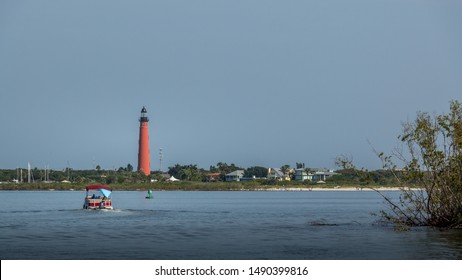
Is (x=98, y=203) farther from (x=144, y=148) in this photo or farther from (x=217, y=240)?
(x=144, y=148)

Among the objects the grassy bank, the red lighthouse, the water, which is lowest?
the water

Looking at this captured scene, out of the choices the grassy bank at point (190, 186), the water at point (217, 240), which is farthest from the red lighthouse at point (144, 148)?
the water at point (217, 240)

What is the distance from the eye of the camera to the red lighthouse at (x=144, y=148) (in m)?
171

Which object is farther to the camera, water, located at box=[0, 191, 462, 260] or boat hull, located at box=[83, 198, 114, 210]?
boat hull, located at box=[83, 198, 114, 210]

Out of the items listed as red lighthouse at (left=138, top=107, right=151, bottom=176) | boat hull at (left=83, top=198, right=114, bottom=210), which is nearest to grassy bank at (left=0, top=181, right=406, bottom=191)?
red lighthouse at (left=138, top=107, right=151, bottom=176)

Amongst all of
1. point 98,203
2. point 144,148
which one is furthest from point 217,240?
point 144,148

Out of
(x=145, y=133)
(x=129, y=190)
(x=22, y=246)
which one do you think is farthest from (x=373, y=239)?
(x=129, y=190)

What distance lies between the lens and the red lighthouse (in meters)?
171

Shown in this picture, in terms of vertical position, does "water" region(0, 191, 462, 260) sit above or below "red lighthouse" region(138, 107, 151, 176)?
below

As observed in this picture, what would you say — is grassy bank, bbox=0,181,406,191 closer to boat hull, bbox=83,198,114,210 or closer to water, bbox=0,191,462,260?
boat hull, bbox=83,198,114,210

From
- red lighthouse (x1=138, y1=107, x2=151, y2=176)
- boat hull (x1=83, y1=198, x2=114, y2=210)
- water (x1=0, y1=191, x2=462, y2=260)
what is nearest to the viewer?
water (x1=0, y1=191, x2=462, y2=260)

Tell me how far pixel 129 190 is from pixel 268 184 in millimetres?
35337

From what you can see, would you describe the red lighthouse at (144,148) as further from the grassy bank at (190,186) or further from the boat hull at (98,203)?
the boat hull at (98,203)

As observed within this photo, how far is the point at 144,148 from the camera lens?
562 feet
